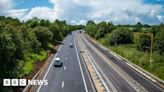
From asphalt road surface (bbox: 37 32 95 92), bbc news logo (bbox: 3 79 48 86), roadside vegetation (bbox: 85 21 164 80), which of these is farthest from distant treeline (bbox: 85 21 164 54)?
bbc news logo (bbox: 3 79 48 86)

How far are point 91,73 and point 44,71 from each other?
7724 mm

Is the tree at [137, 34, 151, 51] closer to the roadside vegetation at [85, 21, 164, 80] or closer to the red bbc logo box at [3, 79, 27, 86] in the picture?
the roadside vegetation at [85, 21, 164, 80]

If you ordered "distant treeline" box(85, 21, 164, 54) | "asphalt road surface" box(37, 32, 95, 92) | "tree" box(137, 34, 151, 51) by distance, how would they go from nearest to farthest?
"asphalt road surface" box(37, 32, 95, 92)
"distant treeline" box(85, 21, 164, 54)
"tree" box(137, 34, 151, 51)

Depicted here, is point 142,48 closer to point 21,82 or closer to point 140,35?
point 140,35

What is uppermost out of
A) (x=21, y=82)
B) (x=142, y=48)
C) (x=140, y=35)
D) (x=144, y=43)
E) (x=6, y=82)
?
(x=6, y=82)

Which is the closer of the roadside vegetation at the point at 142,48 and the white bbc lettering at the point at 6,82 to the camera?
the white bbc lettering at the point at 6,82

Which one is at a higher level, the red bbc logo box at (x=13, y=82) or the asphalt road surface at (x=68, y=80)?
the red bbc logo box at (x=13, y=82)

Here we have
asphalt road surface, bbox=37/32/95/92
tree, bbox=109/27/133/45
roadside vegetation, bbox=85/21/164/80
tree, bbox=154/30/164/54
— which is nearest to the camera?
asphalt road surface, bbox=37/32/95/92

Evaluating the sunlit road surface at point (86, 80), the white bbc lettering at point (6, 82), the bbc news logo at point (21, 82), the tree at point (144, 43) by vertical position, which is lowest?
the tree at point (144, 43)

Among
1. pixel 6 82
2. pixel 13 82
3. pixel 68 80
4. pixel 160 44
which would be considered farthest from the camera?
pixel 160 44

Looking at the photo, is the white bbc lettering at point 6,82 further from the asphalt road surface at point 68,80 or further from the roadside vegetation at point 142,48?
the roadside vegetation at point 142,48

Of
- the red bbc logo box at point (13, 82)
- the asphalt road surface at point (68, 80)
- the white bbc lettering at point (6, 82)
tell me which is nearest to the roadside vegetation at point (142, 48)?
the asphalt road surface at point (68, 80)

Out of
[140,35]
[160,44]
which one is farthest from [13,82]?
[140,35]

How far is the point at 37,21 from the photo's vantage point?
342 ft
